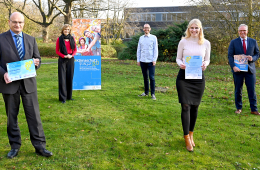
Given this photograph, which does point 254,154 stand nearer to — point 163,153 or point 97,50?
point 163,153

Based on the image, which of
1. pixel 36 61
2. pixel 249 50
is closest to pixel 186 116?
pixel 36 61

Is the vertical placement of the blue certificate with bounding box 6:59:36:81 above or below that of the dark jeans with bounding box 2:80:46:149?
above

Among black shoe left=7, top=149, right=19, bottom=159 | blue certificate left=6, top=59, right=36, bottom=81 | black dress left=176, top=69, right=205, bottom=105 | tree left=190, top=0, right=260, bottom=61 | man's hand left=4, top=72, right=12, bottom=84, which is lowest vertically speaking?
black shoe left=7, top=149, right=19, bottom=159

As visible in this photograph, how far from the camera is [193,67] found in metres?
4.64

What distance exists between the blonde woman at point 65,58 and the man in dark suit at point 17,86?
149 inches

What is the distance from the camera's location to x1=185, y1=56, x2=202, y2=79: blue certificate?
463 centimetres

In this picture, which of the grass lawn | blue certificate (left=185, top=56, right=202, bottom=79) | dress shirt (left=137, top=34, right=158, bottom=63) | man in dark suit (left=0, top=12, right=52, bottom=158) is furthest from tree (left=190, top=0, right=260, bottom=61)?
man in dark suit (left=0, top=12, right=52, bottom=158)

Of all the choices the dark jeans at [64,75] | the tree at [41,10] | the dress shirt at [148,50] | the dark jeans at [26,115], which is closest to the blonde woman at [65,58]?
the dark jeans at [64,75]

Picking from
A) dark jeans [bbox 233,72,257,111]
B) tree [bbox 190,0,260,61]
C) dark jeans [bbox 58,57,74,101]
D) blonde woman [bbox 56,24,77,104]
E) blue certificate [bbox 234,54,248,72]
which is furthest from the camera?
tree [bbox 190,0,260,61]

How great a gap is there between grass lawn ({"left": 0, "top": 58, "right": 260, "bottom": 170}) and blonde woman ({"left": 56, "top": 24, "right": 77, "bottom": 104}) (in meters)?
0.55

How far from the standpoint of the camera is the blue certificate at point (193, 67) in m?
4.63

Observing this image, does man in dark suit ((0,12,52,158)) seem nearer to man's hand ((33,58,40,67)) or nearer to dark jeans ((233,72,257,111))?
man's hand ((33,58,40,67))

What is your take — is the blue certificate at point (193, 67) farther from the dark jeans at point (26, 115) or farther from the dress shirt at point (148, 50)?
the dress shirt at point (148, 50)

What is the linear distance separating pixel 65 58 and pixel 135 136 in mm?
3979
